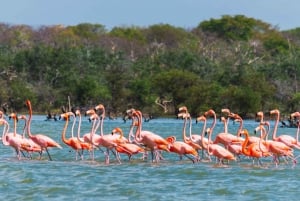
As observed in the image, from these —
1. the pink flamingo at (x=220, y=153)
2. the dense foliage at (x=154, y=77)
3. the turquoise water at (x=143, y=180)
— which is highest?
the dense foliage at (x=154, y=77)

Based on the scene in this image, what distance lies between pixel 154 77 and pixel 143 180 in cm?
3519

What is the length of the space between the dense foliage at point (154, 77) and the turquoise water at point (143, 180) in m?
→ 28.5

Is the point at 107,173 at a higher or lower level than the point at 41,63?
lower

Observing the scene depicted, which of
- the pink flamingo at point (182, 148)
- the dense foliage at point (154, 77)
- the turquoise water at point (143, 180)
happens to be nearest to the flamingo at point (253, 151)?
the turquoise water at point (143, 180)

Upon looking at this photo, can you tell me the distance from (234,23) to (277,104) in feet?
84.8

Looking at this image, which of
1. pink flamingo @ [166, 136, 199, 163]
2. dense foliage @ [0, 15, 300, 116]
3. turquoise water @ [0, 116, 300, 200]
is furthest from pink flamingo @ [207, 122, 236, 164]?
dense foliage @ [0, 15, 300, 116]

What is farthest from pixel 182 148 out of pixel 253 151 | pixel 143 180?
pixel 143 180

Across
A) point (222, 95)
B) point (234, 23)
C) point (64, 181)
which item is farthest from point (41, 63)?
point (64, 181)

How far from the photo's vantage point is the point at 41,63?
55625 millimetres

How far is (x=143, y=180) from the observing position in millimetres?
16578

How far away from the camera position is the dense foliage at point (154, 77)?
161 ft

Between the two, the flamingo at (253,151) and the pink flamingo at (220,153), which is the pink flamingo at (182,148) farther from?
the flamingo at (253,151)

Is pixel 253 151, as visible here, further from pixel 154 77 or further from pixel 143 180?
pixel 154 77

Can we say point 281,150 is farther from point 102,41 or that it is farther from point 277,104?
point 102,41
